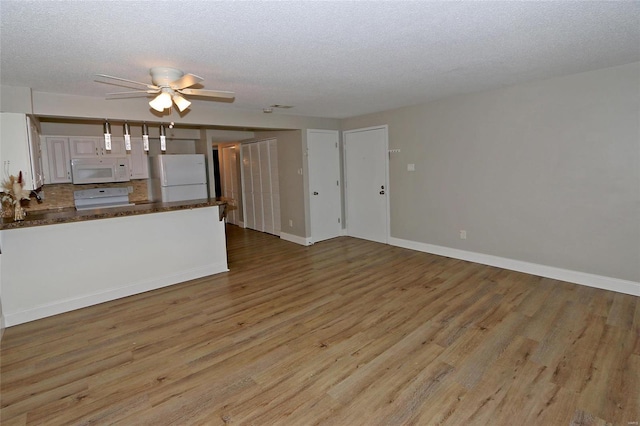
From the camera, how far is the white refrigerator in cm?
593

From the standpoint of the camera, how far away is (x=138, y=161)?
19.6 ft

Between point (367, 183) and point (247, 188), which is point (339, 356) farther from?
point (247, 188)

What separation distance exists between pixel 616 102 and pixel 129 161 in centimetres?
686

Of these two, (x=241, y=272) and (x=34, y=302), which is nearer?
(x=34, y=302)

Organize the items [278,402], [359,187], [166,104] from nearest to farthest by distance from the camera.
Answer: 1. [278,402]
2. [166,104]
3. [359,187]

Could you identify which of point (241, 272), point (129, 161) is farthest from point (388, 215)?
point (129, 161)

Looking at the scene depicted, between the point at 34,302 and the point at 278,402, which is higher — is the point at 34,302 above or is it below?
above

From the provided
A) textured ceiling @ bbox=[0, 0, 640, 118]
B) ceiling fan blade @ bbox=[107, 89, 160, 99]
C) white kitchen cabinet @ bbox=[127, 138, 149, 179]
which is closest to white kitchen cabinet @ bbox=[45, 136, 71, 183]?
white kitchen cabinet @ bbox=[127, 138, 149, 179]

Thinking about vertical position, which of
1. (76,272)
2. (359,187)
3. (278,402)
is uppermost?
(359,187)

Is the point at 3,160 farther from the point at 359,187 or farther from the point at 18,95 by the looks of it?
the point at 359,187

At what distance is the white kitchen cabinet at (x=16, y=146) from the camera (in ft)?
10.6

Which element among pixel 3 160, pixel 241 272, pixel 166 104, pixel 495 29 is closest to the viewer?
pixel 495 29

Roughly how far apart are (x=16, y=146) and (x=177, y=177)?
2.79 metres

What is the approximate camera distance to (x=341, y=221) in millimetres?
6590
